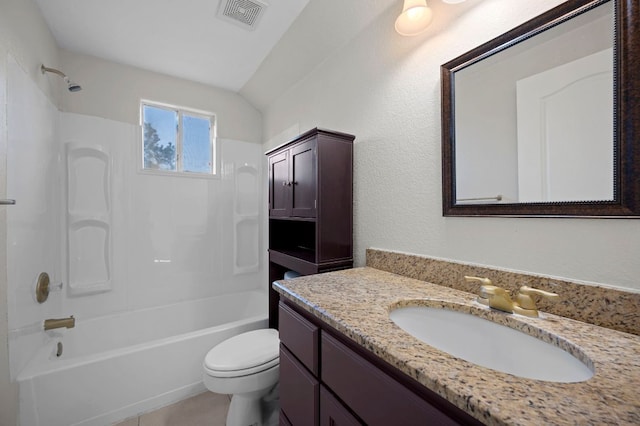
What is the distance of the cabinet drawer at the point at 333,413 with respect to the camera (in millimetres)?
688

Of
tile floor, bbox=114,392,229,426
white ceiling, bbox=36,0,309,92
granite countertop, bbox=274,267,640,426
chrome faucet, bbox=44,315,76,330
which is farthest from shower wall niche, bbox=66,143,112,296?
granite countertop, bbox=274,267,640,426

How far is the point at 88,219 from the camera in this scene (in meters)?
2.06

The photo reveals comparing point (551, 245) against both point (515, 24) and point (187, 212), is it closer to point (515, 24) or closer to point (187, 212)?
point (515, 24)

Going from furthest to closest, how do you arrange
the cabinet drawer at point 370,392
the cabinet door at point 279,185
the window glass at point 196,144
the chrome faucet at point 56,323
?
the window glass at point 196,144, the cabinet door at point 279,185, the chrome faucet at point 56,323, the cabinet drawer at point 370,392

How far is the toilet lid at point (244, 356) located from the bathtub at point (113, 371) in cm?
33

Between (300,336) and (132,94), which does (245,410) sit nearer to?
(300,336)

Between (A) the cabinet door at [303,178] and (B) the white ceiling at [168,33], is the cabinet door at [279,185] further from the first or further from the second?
(B) the white ceiling at [168,33]

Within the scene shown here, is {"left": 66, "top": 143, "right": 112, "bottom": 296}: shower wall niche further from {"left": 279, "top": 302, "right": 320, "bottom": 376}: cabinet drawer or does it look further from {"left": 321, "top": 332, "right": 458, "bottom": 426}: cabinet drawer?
{"left": 321, "top": 332, "right": 458, "bottom": 426}: cabinet drawer

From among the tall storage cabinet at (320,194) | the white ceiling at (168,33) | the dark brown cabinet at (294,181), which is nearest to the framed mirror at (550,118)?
the tall storage cabinet at (320,194)

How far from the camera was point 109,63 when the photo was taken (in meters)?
2.14

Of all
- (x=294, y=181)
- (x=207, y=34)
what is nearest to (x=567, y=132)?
(x=294, y=181)

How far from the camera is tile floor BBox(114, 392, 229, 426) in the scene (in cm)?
155

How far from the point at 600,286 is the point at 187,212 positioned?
9.05 feet

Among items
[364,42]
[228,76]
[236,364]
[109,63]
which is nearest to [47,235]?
[109,63]
